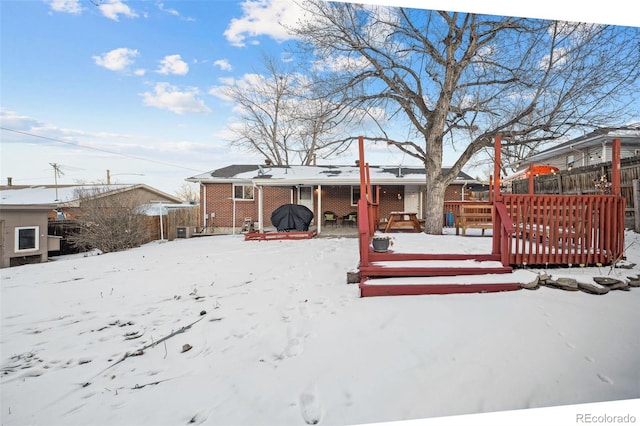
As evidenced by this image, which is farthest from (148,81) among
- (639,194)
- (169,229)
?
(639,194)

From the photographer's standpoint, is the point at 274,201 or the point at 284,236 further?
the point at 274,201

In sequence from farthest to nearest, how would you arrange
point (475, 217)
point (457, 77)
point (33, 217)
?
1. point (457, 77)
2. point (475, 217)
3. point (33, 217)

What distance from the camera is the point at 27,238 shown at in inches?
187

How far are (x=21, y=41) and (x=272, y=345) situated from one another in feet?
10.5

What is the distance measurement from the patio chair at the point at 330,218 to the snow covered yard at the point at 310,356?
6.96m

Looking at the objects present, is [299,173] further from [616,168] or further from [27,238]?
[616,168]

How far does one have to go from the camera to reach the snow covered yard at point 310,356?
1.37 meters

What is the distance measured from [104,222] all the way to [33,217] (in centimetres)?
227

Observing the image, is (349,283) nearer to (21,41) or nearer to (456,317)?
(456,317)

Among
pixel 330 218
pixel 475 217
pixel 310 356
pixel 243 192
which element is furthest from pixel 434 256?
pixel 243 192

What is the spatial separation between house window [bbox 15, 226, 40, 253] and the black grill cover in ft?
15.4

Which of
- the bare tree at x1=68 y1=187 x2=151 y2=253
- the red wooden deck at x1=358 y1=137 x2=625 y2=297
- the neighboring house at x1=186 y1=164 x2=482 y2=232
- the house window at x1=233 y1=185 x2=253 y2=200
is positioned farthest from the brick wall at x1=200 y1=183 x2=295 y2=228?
the red wooden deck at x1=358 y1=137 x2=625 y2=297

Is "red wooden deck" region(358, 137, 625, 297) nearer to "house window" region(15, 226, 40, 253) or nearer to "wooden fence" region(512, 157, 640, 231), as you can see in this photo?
"wooden fence" region(512, 157, 640, 231)

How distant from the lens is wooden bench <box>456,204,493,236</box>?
204 inches
